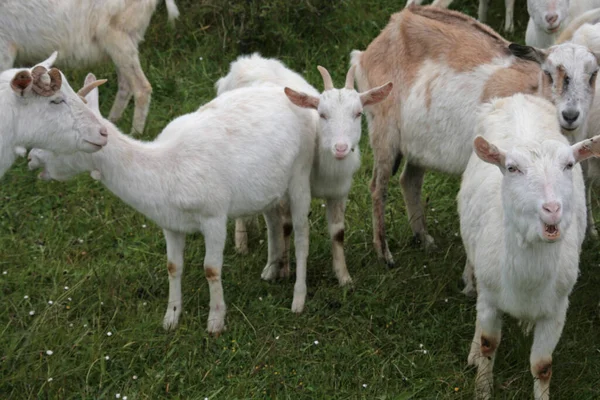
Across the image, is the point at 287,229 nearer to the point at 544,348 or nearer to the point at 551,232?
the point at 544,348

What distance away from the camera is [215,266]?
5.61m

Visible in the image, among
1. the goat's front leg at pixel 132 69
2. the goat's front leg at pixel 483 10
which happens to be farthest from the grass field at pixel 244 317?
the goat's front leg at pixel 483 10

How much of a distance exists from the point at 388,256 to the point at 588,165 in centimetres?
148

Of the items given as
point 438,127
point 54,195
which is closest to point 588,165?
point 438,127

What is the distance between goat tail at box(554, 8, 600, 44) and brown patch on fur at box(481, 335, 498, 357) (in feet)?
8.28

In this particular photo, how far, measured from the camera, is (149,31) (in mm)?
9555

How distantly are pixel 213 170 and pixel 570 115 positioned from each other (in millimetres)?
2078

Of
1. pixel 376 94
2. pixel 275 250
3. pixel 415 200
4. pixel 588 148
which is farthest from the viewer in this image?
pixel 415 200

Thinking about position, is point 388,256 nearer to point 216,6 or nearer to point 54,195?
point 54,195

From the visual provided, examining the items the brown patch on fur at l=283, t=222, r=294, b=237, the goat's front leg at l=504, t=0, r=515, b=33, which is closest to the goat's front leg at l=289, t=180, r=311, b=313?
the brown patch on fur at l=283, t=222, r=294, b=237

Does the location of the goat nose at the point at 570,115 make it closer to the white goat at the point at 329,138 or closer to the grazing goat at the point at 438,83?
the grazing goat at the point at 438,83

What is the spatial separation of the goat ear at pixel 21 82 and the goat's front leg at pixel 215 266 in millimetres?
1263

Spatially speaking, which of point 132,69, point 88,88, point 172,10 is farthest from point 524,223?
point 172,10

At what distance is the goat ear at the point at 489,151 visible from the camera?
4.21 metres
